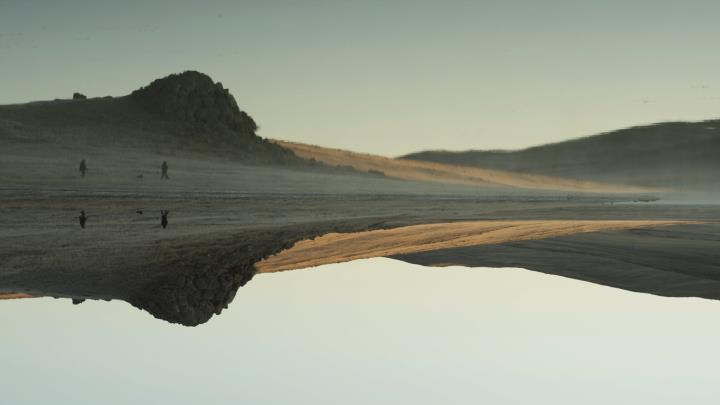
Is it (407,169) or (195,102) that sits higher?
(195,102)

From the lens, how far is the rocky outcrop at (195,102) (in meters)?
74.5

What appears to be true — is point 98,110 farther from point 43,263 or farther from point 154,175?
point 43,263

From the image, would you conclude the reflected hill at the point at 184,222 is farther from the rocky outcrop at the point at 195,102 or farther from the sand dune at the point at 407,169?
the sand dune at the point at 407,169

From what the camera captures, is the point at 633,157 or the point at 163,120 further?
the point at 633,157

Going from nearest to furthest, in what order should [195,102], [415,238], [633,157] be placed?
[415,238] < [195,102] < [633,157]

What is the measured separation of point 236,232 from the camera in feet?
62.7

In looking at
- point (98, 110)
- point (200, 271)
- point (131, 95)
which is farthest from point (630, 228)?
point (131, 95)

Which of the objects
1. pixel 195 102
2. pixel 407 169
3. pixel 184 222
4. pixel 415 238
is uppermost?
pixel 195 102

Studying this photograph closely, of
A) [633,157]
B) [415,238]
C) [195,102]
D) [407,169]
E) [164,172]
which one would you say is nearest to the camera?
[415,238]

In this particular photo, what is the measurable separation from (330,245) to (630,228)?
8.29 meters

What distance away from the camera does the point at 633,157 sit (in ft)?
417

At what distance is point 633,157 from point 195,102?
229 ft

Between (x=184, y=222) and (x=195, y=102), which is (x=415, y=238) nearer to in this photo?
(x=184, y=222)

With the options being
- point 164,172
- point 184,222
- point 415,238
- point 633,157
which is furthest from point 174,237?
point 633,157
